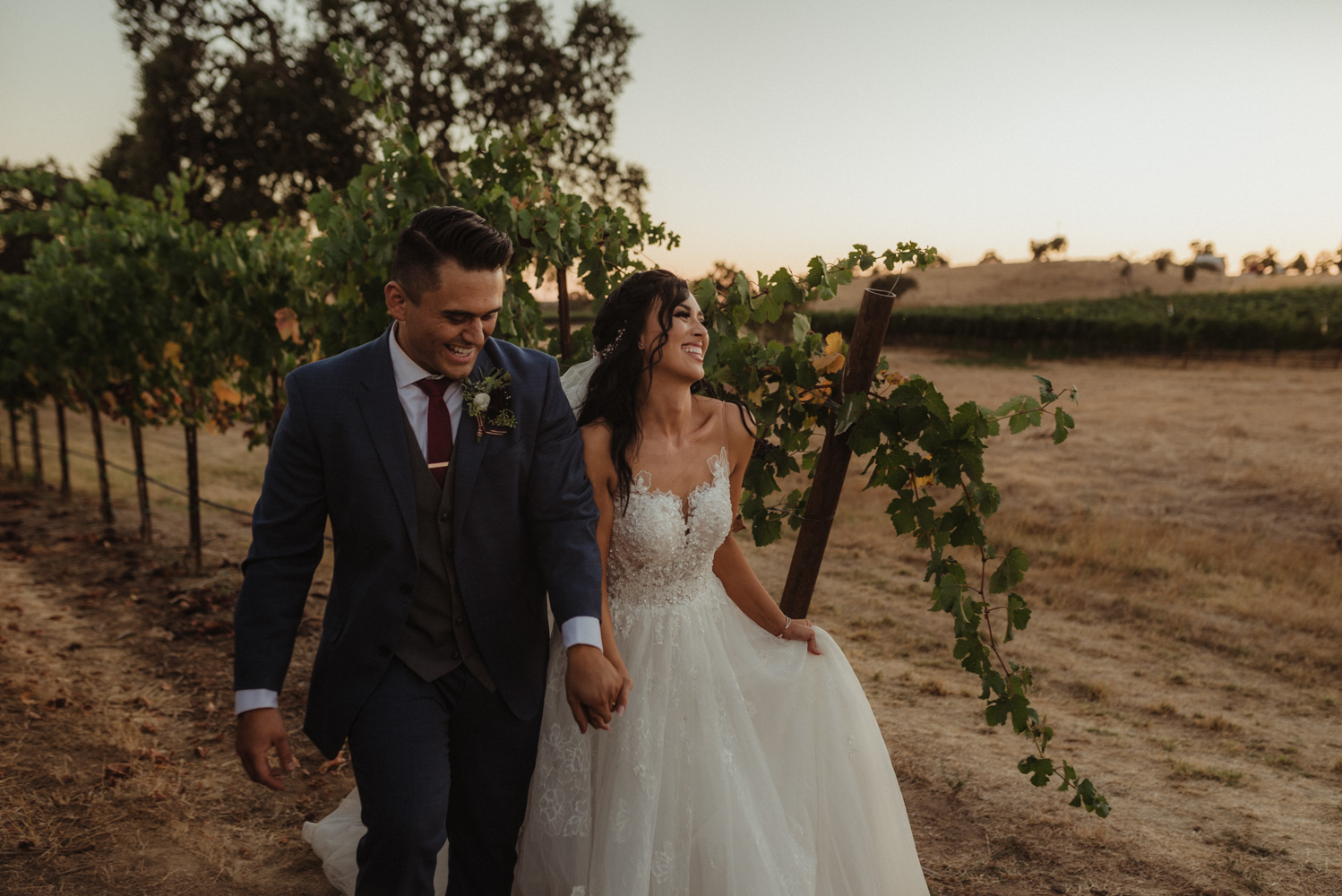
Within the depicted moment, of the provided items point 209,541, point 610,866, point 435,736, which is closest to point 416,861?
point 435,736

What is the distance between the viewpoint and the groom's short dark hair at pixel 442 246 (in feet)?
7.11

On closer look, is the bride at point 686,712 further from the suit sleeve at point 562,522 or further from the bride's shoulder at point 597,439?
the suit sleeve at point 562,522

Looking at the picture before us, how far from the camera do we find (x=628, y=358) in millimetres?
2922

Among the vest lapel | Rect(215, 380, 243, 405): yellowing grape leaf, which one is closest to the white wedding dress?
the vest lapel

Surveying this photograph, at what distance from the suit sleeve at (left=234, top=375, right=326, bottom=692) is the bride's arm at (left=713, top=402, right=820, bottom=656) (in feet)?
4.67

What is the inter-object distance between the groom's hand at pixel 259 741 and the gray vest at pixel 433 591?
1.09ft

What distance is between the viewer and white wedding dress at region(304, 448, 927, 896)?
2.58 metres

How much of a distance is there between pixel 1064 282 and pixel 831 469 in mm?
73958

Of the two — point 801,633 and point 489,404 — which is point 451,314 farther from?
point 801,633

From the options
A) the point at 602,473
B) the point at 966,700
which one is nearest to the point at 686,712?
the point at 602,473

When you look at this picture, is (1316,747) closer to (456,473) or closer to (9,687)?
(456,473)

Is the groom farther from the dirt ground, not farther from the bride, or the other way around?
the dirt ground

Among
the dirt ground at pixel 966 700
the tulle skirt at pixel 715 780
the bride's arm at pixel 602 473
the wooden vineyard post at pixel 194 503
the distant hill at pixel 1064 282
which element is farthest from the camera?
the distant hill at pixel 1064 282

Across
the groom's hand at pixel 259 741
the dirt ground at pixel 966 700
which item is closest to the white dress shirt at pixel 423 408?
the groom's hand at pixel 259 741
